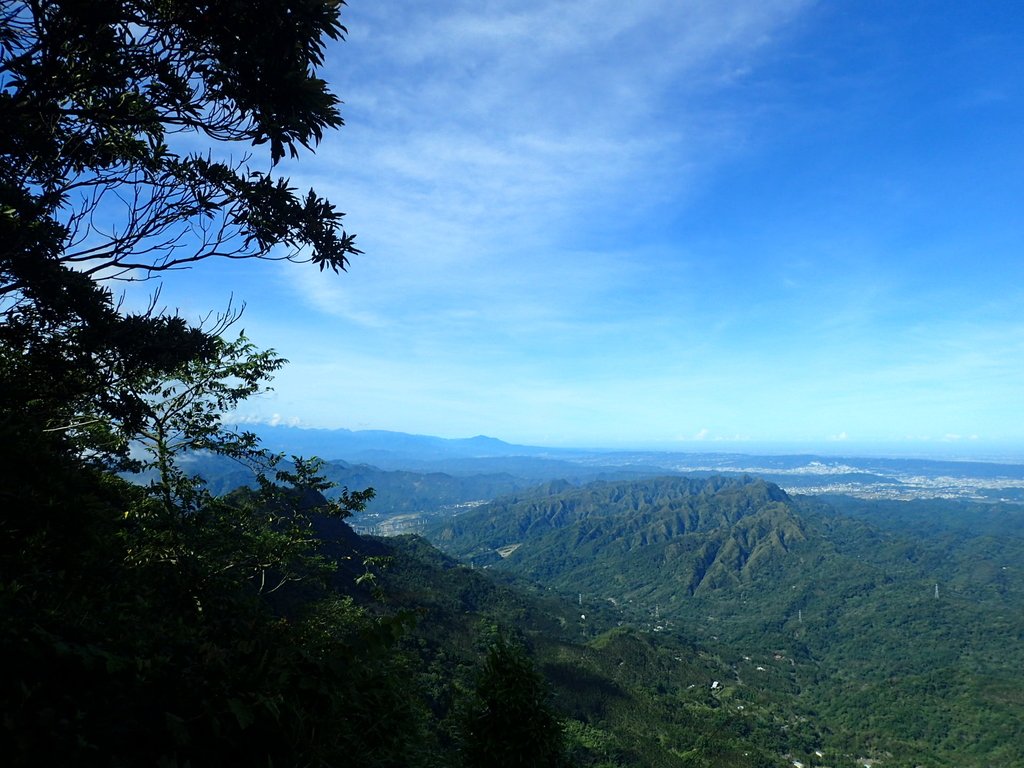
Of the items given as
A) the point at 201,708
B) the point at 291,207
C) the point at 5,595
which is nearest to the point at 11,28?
the point at 291,207

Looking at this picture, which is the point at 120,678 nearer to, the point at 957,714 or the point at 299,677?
the point at 299,677

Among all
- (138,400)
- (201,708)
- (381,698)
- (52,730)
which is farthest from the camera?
(138,400)

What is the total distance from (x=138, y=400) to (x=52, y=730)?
7475mm

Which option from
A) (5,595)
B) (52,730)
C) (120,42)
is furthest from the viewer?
(120,42)

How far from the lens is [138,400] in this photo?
900 centimetres

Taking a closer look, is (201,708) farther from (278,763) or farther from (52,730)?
(52,730)

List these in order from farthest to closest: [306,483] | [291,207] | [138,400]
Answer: [306,483], [138,400], [291,207]

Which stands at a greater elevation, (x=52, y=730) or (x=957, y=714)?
(x=52, y=730)

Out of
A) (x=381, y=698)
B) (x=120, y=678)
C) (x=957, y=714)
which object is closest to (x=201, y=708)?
(x=120, y=678)

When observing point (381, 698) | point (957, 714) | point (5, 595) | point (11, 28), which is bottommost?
point (957, 714)

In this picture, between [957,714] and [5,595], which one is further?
[957,714]

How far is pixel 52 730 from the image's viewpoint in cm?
296

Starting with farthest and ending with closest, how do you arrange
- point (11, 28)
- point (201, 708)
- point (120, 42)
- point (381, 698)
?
point (120, 42) < point (11, 28) < point (381, 698) < point (201, 708)

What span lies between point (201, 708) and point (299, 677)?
92 cm
